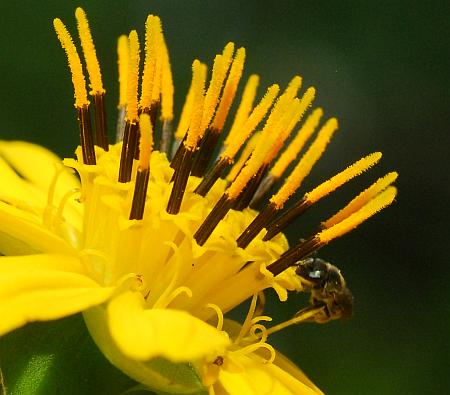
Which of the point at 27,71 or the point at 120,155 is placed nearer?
the point at 120,155

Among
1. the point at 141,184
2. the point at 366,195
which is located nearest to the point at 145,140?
the point at 141,184

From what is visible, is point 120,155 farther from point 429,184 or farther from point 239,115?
point 429,184

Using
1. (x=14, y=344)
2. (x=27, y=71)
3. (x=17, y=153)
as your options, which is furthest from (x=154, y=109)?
(x=27, y=71)

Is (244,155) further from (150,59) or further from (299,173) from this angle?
(150,59)

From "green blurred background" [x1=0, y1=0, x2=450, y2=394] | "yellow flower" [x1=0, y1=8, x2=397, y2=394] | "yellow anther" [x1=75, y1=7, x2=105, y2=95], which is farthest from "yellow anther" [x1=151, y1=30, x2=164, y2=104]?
"green blurred background" [x1=0, y1=0, x2=450, y2=394]

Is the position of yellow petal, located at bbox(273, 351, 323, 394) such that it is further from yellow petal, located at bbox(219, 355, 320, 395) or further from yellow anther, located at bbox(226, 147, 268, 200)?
yellow anther, located at bbox(226, 147, 268, 200)

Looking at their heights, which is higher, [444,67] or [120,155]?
[444,67]

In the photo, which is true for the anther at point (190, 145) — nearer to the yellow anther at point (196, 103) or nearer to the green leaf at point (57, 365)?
the yellow anther at point (196, 103)

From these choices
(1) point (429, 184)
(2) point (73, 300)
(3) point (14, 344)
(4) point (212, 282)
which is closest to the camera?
(2) point (73, 300)
